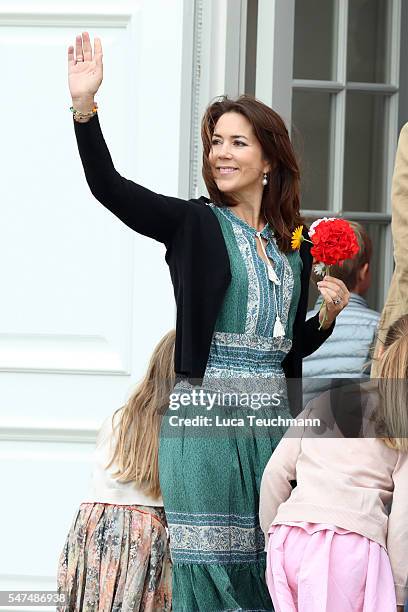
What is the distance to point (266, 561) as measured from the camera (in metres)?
2.80

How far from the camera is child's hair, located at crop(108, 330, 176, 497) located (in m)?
2.98

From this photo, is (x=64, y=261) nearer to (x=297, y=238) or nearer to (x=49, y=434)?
(x=49, y=434)

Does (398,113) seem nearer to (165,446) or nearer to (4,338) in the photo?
(4,338)

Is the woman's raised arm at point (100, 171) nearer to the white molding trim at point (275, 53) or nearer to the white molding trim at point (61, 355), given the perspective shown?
the white molding trim at point (61, 355)

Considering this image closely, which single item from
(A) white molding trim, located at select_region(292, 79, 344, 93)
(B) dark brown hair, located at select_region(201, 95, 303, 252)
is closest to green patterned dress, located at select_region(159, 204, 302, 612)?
(B) dark brown hair, located at select_region(201, 95, 303, 252)

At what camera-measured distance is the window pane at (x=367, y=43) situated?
15.4 feet

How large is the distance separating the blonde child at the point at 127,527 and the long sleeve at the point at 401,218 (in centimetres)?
58

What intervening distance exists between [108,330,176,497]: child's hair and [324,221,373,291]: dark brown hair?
73 centimetres

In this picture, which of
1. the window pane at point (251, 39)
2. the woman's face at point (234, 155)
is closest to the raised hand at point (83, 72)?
the woman's face at point (234, 155)

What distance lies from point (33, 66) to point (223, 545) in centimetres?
158

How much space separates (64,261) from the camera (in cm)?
366

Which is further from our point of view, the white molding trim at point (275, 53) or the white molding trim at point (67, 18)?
the white molding trim at point (275, 53)

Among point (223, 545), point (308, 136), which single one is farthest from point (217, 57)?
point (223, 545)

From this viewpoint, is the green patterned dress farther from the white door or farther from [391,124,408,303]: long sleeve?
the white door
